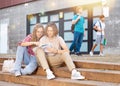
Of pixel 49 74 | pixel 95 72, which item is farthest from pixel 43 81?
pixel 95 72

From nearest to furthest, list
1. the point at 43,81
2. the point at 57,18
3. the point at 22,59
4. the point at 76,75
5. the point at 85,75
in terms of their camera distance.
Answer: the point at 76,75 < the point at 85,75 < the point at 43,81 < the point at 22,59 < the point at 57,18

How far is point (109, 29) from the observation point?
36.7 ft

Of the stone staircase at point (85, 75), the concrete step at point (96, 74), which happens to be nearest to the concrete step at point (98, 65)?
the stone staircase at point (85, 75)

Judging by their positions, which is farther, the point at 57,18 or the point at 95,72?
the point at 57,18

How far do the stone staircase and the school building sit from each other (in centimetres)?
505

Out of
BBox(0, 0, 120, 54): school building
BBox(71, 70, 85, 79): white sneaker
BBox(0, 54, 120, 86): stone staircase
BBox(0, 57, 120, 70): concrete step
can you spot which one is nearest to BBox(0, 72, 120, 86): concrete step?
BBox(0, 54, 120, 86): stone staircase

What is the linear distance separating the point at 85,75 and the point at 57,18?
8.40m

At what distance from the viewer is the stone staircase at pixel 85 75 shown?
5.32 m

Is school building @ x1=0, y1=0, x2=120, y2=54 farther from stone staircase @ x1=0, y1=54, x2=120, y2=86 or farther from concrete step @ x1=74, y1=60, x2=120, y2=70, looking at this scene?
stone staircase @ x1=0, y1=54, x2=120, y2=86

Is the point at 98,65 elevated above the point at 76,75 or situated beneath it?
elevated above

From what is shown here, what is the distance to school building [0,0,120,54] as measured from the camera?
36.4 ft

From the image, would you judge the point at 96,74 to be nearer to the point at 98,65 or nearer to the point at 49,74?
the point at 98,65

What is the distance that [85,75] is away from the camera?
18.6 ft

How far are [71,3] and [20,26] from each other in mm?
3782
